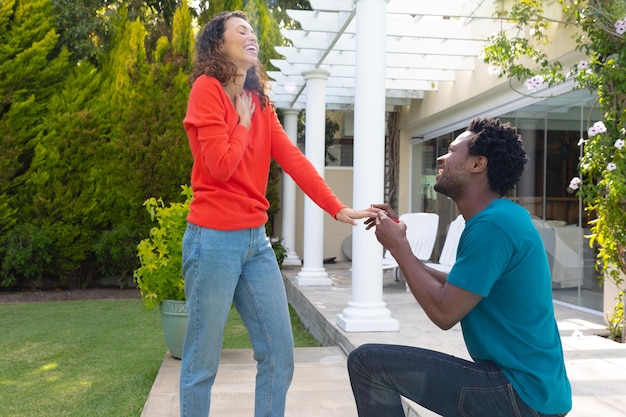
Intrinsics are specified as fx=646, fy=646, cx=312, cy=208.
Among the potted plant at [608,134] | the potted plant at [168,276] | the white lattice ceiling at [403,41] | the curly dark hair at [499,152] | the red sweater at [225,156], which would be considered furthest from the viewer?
the white lattice ceiling at [403,41]

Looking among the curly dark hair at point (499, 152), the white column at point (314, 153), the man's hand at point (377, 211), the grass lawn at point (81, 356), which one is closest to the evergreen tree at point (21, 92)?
the grass lawn at point (81, 356)

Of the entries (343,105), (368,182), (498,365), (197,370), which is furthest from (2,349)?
(343,105)

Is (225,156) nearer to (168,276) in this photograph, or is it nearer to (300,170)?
(300,170)

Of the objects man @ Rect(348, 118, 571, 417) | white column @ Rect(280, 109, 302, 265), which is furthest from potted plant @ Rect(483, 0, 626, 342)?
white column @ Rect(280, 109, 302, 265)

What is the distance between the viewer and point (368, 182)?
16.3 ft

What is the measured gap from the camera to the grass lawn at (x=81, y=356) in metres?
3.95

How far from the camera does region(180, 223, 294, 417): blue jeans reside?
220 cm

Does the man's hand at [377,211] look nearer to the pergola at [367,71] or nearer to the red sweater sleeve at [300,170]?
the red sweater sleeve at [300,170]

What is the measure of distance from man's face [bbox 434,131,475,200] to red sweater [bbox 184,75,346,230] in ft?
2.19

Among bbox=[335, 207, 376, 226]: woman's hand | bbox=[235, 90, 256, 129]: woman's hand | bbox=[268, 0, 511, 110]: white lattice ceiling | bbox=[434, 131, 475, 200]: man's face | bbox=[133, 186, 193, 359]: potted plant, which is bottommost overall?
bbox=[133, 186, 193, 359]: potted plant

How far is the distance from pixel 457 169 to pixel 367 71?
3201 millimetres

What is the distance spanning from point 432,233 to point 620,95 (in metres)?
3.80

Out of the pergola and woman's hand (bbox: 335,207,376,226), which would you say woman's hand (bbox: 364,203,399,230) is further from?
the pergola

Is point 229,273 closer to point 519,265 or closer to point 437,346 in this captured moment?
point 519,265
